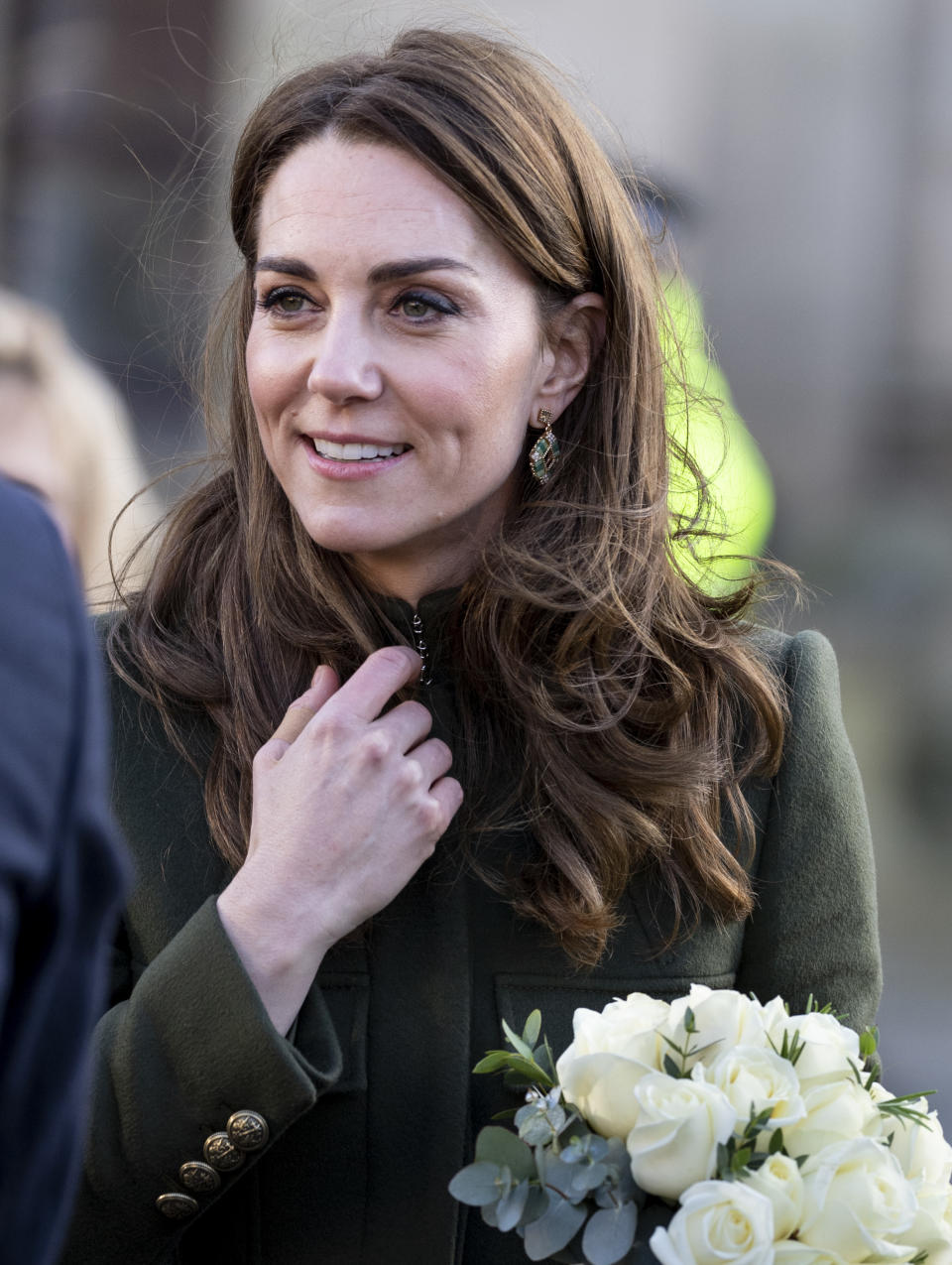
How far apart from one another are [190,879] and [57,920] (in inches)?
51.1

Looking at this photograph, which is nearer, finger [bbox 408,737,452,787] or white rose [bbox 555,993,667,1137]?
white rose [bbox 555,993,667,1137]

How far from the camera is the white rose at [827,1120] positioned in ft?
4.43

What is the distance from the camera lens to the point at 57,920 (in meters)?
0.71

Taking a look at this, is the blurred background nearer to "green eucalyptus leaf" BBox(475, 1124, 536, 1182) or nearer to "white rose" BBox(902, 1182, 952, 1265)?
"green eucalyptus leaf" BBox(475, 1124, 536, 1182)

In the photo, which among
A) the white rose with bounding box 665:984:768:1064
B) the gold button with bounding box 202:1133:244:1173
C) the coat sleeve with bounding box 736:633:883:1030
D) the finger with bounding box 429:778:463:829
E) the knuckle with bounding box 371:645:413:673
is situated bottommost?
the gold button with bounding box 202:1133:244:1173

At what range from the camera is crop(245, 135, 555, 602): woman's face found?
1933mm

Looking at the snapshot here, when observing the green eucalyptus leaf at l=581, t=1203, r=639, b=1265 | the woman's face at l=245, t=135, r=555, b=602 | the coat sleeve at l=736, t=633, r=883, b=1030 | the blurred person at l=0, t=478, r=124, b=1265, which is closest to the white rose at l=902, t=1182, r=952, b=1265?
the green eucalyptus leaf at l=581, t=1203, r=639, b=1265

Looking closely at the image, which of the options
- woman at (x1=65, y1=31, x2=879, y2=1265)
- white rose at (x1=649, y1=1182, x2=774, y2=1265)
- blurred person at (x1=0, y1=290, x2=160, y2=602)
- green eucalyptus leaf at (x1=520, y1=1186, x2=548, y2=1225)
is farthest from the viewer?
blurred person at (x1=0, y1=290, x2=160, y2=602)

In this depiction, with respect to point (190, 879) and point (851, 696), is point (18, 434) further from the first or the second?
point (851, 696)

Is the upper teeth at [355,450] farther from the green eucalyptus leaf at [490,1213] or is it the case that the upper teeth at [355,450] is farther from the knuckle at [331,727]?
the green eucalyptus leaf at [490,1213]

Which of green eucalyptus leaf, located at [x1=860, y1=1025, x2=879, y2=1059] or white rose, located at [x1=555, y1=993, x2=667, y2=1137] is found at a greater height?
white rose, located at [x1=555, y1=993, x2=667, y2=1137]

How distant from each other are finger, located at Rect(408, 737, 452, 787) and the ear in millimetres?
490

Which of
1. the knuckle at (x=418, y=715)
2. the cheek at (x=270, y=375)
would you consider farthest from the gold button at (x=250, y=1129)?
the cheek at (x=270, y=375)

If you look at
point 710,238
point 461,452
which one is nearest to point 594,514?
point 461,452
